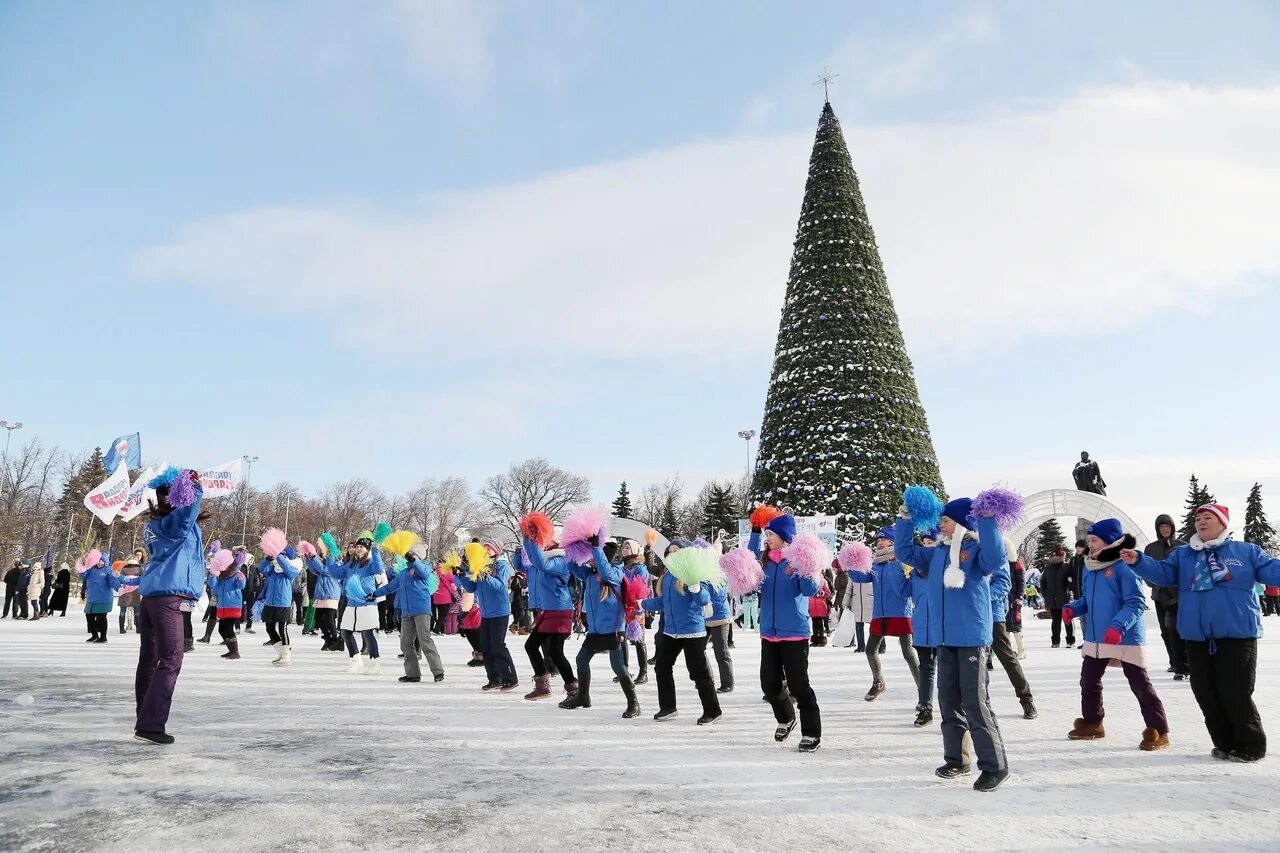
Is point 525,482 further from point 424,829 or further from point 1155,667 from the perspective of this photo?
point 424,829

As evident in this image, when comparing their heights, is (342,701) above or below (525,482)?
below

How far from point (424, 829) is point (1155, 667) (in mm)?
11734

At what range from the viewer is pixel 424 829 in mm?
4133

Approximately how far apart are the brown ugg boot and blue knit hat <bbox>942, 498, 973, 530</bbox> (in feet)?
8.06

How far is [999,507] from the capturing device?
536 centimetres

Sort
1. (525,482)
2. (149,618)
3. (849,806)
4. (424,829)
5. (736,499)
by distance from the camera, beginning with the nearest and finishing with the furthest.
Result: (424,829) < (849,806) < (149,618) < (525,482) < (736,499)

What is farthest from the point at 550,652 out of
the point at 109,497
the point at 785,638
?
the point at 109,497

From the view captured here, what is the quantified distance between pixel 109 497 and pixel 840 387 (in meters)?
21.3

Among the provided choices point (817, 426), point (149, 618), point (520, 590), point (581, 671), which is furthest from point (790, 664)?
point (817, 426)

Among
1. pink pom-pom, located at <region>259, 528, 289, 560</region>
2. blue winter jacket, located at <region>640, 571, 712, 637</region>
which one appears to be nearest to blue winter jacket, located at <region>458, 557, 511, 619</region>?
blue winter jacket, located at <region>640, 571, 712, 637</region>

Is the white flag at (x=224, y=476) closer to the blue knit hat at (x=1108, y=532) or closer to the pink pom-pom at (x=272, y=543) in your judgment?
Result: the pink pom-pom at (x=272, y=543)

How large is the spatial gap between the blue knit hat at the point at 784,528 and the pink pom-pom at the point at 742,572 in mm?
322

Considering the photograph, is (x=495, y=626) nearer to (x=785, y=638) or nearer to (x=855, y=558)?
(x=855, y=558)

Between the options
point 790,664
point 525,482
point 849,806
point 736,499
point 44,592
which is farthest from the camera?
point 736,499
